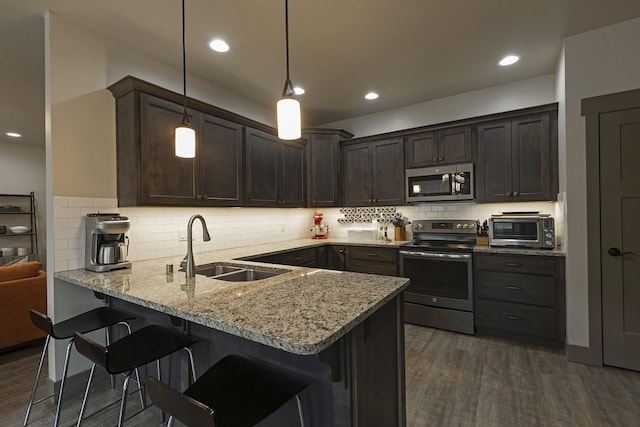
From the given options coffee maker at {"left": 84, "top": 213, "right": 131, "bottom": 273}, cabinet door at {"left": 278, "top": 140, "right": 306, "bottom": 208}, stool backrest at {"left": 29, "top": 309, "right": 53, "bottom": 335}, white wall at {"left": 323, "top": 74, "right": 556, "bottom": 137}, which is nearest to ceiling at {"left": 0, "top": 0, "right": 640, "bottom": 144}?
white wall at {"left": 323, "top": 74, "right": 556, "bottom": 137}

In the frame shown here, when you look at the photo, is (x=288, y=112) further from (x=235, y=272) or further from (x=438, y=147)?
(x=438, y=147)

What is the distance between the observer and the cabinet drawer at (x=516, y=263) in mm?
2801

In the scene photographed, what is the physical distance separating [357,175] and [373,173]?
0.24 meters

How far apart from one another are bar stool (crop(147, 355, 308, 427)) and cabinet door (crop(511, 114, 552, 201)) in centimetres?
306

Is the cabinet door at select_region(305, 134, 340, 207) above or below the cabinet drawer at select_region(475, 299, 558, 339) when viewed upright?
above

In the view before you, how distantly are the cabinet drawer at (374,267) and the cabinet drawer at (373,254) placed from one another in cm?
4

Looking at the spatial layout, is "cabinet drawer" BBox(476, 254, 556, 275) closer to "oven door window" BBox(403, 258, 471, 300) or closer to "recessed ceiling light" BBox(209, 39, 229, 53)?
"oven door window" BBox(403, 258, 471, 300)

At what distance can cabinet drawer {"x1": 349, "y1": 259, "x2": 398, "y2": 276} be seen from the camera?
3617 millimetres

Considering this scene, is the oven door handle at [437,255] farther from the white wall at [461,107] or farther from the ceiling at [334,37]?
the ceiling at [334,37]

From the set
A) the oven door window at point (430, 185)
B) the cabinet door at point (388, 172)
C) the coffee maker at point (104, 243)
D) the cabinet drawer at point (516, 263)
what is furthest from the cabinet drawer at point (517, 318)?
the coffee maker at point (104, 243)

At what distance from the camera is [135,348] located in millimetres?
1497

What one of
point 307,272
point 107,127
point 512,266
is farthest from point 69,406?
point 512,266

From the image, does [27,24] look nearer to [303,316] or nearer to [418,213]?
[303,316]

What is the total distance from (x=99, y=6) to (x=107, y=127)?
32.7 inches
